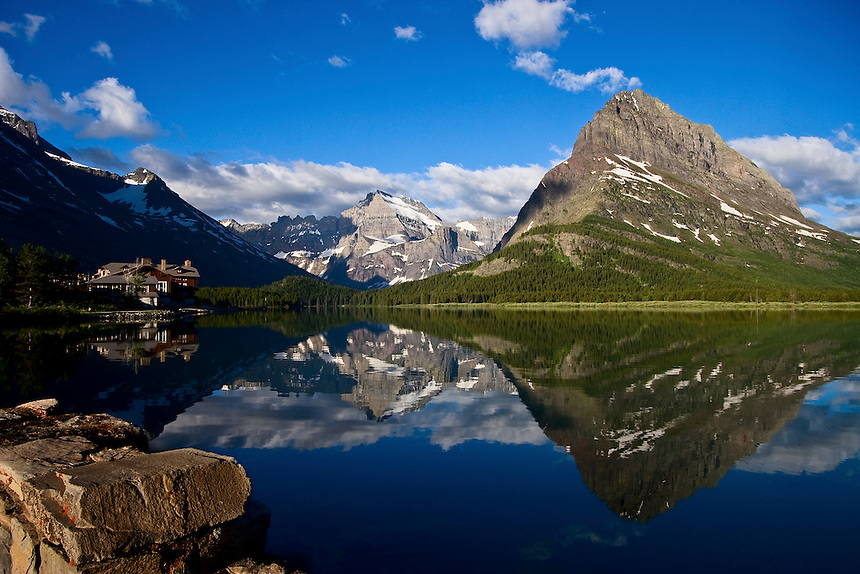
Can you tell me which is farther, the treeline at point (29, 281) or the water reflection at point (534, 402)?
the treeline at point (29, 281)

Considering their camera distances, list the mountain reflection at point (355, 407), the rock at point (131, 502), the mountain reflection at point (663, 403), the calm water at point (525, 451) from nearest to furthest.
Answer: the rock at point (131, 502), the calm water at point (525, 451), the mountain reflection at point (663, 403), the mountain reflection at point (355, 407)

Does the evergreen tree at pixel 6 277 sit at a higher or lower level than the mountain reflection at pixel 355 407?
higher

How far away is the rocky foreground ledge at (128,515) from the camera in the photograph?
900 centimetres

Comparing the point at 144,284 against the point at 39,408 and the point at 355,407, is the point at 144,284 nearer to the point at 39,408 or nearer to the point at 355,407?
the point at 355,407

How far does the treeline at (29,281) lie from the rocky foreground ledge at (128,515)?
3835 inches

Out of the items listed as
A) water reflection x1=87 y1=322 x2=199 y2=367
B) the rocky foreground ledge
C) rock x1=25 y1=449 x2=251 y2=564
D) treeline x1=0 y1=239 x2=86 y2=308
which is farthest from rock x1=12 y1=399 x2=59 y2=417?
treeline x1=0 y1=239 x2=86 y2=308

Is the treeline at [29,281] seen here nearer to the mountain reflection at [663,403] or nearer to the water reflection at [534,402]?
the water reflection at [534,402]

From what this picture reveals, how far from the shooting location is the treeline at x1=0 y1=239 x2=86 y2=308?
92188 mm

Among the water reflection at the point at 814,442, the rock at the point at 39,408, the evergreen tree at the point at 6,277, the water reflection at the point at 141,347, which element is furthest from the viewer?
the evergreen tree at the point at 6,277

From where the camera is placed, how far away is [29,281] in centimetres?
9619

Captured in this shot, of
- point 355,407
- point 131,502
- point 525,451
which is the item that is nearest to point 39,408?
point 131,502

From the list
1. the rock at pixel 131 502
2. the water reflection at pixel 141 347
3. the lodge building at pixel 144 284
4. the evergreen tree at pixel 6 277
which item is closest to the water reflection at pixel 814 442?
the rock at pixel 131 502

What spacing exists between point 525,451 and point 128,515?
1360 cm

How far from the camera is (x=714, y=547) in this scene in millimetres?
12250
